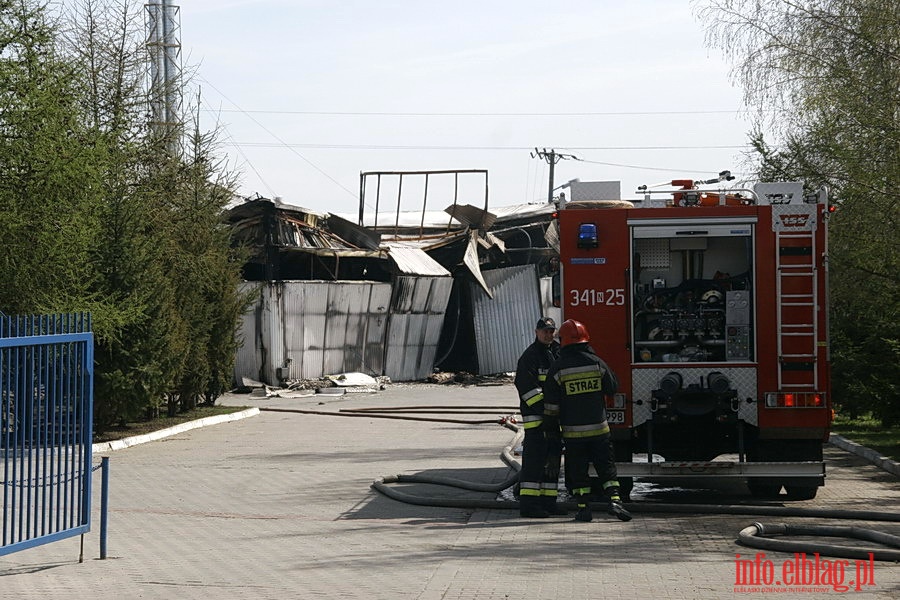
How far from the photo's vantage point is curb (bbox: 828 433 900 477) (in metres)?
14.9

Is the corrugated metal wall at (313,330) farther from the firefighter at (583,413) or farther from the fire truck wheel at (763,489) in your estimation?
the firefighter at (583,413)

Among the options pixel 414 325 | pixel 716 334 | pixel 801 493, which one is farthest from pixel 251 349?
pixel 801 493

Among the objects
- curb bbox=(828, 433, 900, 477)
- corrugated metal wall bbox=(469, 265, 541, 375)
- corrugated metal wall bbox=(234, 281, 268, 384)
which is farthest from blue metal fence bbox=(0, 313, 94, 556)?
corrugated metal wall bbox=(469, 265, 541, 375)

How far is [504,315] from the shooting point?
41.5 metres

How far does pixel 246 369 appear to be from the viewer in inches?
1273

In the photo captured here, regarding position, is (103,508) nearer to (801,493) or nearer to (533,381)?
(533,381)

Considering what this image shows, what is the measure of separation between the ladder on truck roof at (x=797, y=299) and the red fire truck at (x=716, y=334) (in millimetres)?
10

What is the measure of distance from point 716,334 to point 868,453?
5546mm

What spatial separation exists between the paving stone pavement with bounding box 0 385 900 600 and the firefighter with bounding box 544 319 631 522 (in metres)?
0.36

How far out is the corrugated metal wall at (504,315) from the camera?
133 feet

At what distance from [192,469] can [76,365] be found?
7.19m

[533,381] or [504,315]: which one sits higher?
[504,315]

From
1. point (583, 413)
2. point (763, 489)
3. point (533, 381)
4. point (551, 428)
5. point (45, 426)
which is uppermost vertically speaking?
point (533, 381)

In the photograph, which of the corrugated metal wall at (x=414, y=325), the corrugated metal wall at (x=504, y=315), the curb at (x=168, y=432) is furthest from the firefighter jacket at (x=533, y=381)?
the corrugated metal wall at (x=504, y=315)
